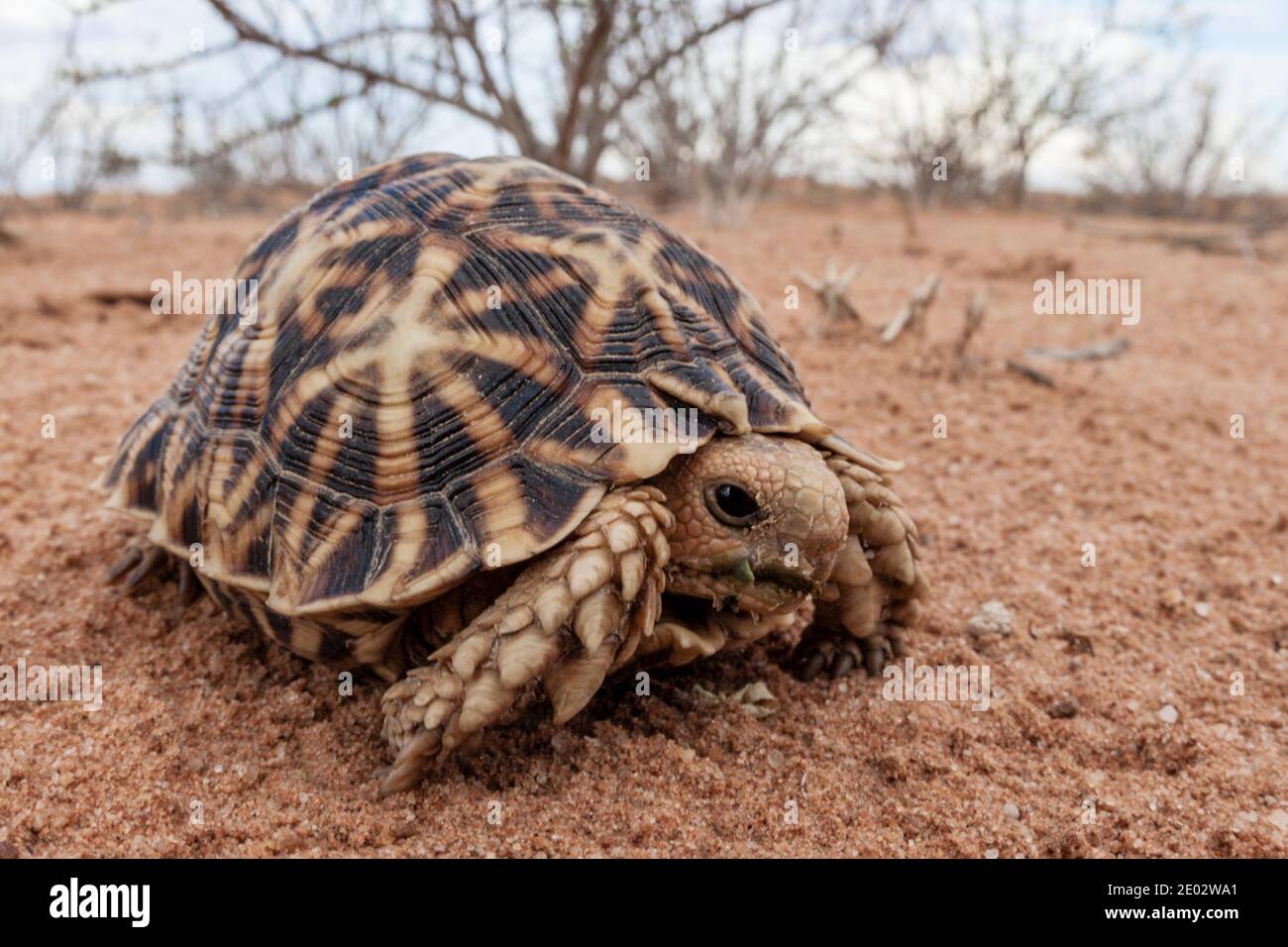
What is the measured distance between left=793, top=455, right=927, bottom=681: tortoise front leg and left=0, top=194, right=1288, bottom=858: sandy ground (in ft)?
0.33

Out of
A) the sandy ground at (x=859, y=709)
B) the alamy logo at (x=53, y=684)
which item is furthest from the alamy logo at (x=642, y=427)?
the alamy logo at (x=53, y=684)

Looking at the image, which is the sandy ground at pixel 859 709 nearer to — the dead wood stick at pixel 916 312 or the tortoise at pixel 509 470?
the tortoise at pixel 509 470

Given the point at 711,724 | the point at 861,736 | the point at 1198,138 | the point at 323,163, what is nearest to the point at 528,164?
the point at 711,724

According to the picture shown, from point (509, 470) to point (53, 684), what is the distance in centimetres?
134

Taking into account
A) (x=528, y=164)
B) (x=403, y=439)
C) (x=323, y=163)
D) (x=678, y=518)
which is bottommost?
(x=678, y=518)

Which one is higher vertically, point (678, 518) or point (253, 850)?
point (678, 518)

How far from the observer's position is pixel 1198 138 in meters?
15.8

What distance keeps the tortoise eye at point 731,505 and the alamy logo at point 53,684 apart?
1532mm

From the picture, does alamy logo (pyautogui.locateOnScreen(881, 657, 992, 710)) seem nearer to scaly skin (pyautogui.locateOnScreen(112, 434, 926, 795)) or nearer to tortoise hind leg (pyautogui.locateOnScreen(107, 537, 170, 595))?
scaly skin (pyautogui.locateOnScreen(112, 434, 926, 795))

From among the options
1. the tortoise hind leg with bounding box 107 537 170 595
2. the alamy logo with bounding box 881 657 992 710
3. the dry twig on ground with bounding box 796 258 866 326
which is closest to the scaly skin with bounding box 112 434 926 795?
the alamy logo with bounding box 881 657 992 710

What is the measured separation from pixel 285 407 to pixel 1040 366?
408 centimetres

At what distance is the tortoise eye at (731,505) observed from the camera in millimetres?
2049
